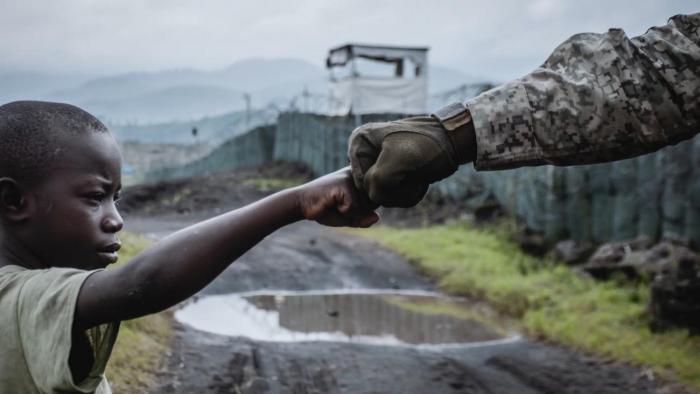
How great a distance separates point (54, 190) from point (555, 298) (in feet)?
18.9

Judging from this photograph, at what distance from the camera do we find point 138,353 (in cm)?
411

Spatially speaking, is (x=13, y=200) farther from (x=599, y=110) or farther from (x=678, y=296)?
(x=678, y=296)

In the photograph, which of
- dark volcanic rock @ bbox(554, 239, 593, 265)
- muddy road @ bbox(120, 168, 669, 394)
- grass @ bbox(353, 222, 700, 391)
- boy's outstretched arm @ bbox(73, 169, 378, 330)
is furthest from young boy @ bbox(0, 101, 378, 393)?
dark volcanic rock @ bbox(554, 239, 593, 265)

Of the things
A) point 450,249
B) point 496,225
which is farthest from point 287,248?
point 496,225

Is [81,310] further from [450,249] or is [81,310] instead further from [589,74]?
[450,249]

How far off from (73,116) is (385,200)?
805mm

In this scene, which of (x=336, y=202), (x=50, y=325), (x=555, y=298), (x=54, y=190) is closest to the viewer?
(x=50, y=325)

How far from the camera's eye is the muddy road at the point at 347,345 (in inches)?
168

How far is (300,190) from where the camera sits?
1587mm

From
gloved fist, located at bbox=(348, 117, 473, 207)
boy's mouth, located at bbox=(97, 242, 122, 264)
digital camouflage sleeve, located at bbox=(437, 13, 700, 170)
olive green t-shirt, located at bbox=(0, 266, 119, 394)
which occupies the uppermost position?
digital camouflage sleeve, located at bbox=(437, 13, 700, 170)

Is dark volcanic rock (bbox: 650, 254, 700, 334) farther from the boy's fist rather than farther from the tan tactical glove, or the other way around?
the boy's fist

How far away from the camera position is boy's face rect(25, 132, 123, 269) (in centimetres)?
154

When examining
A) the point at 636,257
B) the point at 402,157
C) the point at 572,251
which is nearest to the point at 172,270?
the point at 402,157

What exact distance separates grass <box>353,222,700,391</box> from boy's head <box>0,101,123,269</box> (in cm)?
417
